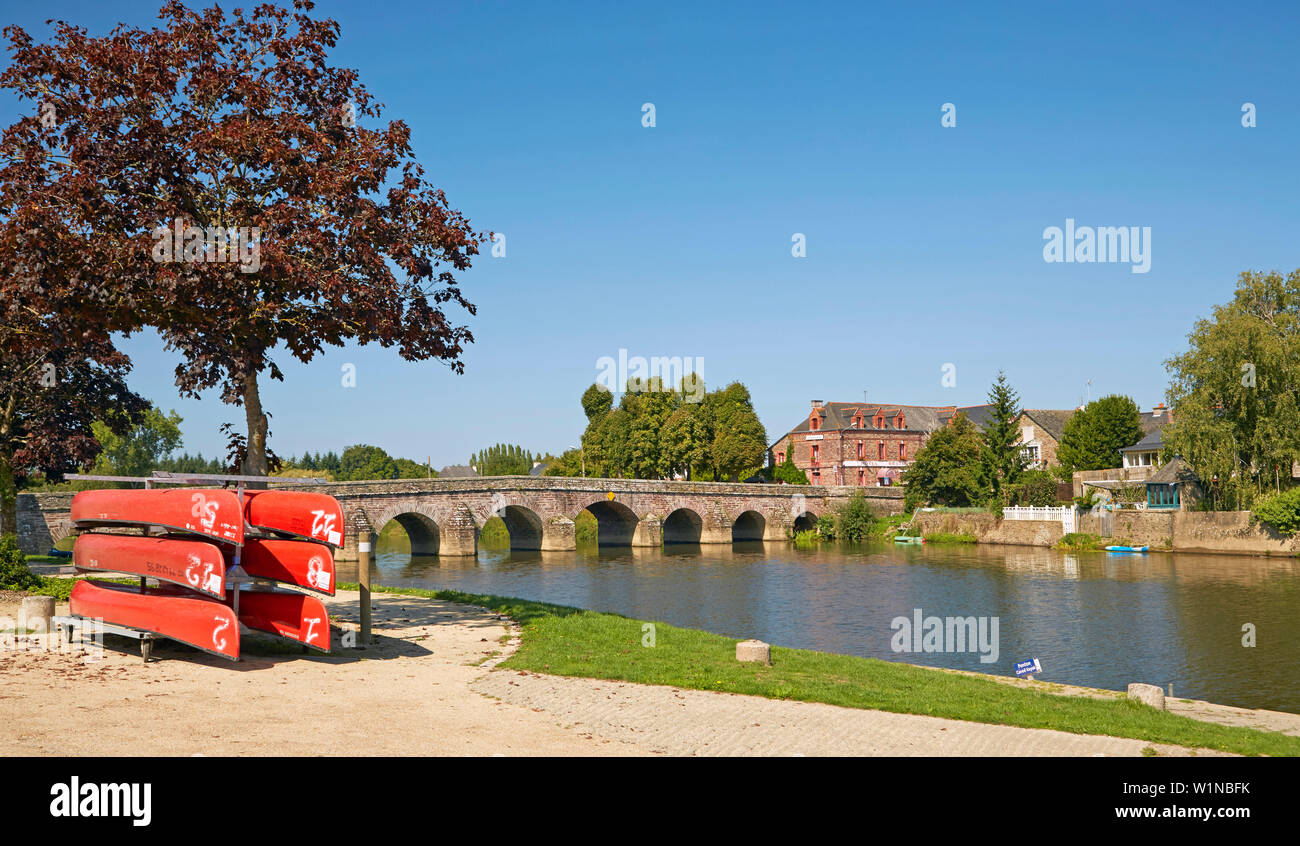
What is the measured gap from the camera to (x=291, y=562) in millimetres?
13961

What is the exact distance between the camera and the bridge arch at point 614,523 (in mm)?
64750

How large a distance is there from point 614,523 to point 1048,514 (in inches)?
1163

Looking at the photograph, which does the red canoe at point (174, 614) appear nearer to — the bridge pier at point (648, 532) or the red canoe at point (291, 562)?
the red canoe at point (291, 562)

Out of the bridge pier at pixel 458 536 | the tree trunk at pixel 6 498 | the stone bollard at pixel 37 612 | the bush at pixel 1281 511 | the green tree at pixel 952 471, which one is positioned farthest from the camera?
the green tree at pixel 952 471

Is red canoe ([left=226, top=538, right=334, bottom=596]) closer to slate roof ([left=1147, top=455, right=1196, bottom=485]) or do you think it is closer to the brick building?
slate roof ([left=1147, top=455, right=1196, bottom=485])

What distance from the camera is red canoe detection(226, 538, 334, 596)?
13.8 meters

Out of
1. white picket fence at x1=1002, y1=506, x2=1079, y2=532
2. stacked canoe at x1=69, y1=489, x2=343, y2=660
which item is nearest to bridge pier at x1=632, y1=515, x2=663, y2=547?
white picket fence at x1=1002, y1=506, x2=1079, y2=532

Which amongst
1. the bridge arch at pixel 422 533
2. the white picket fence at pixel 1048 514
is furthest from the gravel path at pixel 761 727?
the white picket fence at pixel 1048 514

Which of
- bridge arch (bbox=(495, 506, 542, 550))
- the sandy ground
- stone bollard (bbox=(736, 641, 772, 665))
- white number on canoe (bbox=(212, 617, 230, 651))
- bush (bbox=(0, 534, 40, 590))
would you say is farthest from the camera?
bridge arch (bbox=(495, 506, 542, 550))

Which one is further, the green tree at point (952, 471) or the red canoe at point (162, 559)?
the green tree at point (952, 471)

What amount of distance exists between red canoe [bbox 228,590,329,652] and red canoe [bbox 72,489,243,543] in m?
1.06

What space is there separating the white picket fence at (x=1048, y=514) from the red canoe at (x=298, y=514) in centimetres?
5281

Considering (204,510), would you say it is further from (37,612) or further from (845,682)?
(845,682)

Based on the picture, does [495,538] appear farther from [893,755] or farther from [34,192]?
[893,755]
